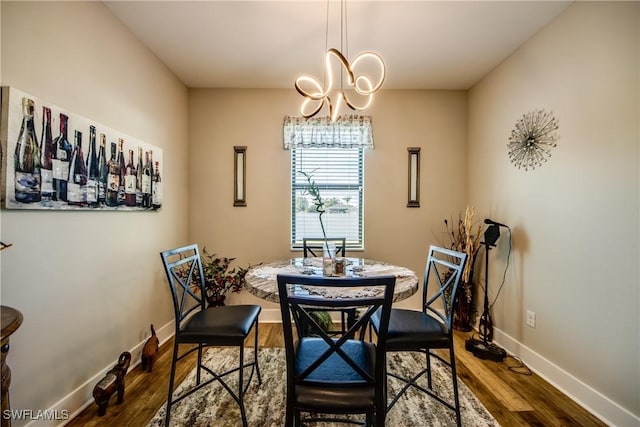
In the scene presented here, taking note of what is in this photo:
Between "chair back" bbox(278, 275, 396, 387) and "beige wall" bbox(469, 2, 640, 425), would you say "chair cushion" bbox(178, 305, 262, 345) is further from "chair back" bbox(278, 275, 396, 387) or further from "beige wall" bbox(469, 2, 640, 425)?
"beige wall" bbox(469, 2, 640, 425)

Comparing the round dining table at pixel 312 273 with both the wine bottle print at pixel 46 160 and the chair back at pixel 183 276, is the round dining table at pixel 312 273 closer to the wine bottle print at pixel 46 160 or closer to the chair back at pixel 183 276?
the chair back at pixel 183 276

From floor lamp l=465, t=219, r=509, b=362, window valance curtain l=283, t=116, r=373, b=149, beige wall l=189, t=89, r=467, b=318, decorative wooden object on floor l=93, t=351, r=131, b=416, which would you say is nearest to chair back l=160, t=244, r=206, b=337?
decorative wooden object on floor l=93, t=351, r=131, b=416

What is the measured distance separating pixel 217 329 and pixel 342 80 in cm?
223

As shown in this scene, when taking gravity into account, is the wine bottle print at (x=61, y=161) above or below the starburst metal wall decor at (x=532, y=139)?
below

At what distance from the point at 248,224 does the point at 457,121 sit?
2.63 metres

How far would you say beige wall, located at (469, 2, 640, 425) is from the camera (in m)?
1.62

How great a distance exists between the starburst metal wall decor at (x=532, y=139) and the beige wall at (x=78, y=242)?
3.15m

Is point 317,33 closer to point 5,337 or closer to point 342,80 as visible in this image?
point 342,80

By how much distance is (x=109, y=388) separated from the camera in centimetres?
171

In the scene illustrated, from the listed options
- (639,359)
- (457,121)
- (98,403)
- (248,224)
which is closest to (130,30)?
(248,224)

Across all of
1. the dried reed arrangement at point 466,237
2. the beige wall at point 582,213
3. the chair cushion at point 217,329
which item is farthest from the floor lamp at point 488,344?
the chair cushion at point 217,329

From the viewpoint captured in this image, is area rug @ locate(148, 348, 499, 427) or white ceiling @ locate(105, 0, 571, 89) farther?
white ceiling @ locate(105, 0, 571, 89)

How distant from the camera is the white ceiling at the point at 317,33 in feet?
6.41

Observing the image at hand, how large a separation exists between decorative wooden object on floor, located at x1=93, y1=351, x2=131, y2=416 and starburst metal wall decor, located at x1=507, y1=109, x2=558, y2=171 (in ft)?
10.8
